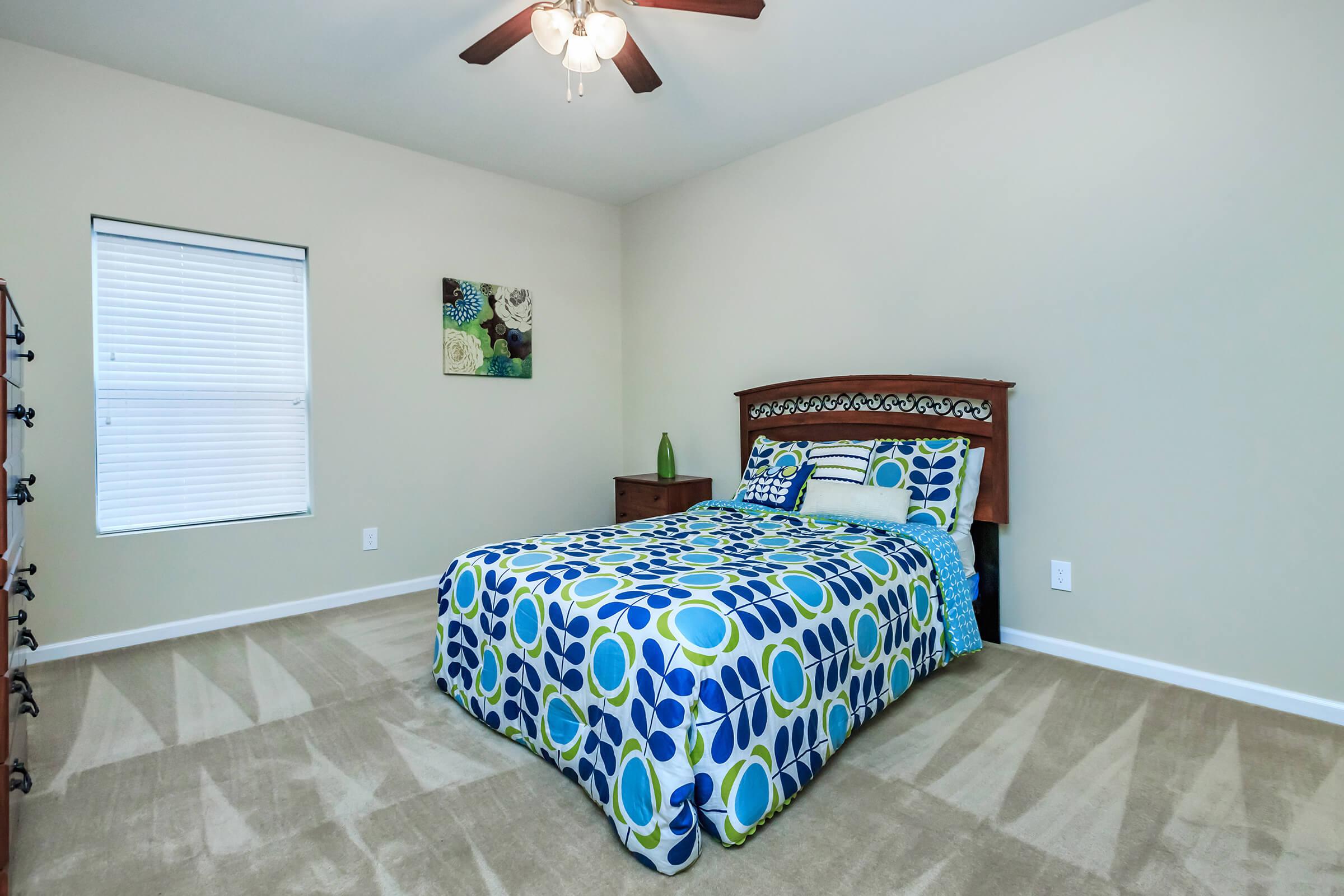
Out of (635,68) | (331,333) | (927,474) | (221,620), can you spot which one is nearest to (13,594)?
(221,620)

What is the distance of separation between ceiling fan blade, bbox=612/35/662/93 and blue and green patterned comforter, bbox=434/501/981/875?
1.70 m

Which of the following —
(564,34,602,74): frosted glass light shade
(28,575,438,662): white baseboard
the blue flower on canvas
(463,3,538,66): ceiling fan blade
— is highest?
(463,3,538,66): ceiling fan blade

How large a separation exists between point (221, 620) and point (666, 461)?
8.09ft

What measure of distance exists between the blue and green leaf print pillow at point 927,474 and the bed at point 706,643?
0.14 meters

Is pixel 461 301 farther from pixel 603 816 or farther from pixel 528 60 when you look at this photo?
pixel 603 816

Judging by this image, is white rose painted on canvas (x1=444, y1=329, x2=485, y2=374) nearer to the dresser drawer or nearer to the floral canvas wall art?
the floral canvas wall art

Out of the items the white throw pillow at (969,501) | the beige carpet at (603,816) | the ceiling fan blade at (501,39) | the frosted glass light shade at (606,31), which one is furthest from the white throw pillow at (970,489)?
the ceiling fan blade at (501,39)

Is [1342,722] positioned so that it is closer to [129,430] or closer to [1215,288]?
[1215,288]

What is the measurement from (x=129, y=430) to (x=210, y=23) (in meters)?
1.75

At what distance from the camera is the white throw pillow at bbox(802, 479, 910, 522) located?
109 inches

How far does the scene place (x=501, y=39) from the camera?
228cm

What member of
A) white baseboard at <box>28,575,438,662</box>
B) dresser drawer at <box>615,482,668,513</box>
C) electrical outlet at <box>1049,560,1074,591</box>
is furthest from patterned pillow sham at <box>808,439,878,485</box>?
white baseboard at <box>28,575,438,662</box>

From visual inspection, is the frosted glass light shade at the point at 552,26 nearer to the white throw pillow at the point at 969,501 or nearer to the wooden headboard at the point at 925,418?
the wooden headboard at the point at 925,418

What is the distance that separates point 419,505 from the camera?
3914 millimetres
